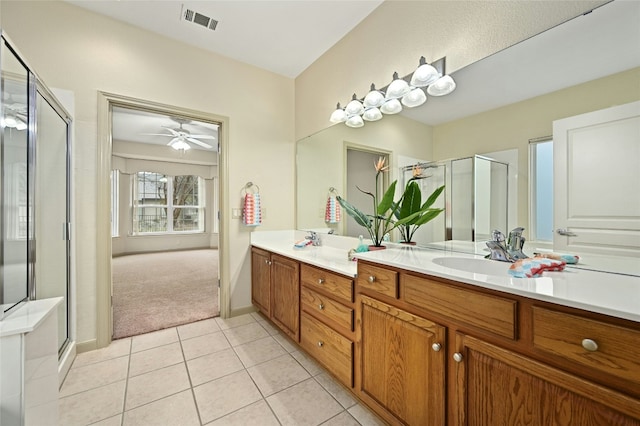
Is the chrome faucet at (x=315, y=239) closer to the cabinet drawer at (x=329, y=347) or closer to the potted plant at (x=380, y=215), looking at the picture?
the potted plant at (x=380, y=215)

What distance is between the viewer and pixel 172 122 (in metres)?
4.85

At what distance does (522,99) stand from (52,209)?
3.09m

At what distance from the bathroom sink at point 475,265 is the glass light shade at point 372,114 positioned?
1.24 metres

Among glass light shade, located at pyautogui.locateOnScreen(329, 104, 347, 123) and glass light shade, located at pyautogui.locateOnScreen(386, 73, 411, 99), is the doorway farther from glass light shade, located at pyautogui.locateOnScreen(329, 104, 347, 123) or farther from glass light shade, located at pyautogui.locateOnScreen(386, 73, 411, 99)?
glass light shade, located at pyautogui.locateOnScreen(386, 73, 411, 99)

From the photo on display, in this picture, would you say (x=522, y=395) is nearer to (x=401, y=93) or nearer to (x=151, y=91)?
(x=401, y=93)

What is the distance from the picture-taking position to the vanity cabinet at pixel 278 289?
204cm

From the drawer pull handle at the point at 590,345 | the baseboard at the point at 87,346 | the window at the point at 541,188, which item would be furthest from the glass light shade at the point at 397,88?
the baseboard at the point at 87,346

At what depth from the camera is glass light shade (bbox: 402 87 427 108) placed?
1.77 metres

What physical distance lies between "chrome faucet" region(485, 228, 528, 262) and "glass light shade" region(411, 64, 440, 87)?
41.2 inches

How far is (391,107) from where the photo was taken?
1965 millimetres

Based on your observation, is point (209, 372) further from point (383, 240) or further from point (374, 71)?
point (374, 71)

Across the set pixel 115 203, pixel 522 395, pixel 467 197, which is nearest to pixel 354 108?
pixel 467 197

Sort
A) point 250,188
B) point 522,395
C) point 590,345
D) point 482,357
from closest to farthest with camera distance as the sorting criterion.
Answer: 1. point 590,345
2. point 522,395
3. point 482,357
4. point 250,188

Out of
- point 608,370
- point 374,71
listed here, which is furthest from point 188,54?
point 608,370
